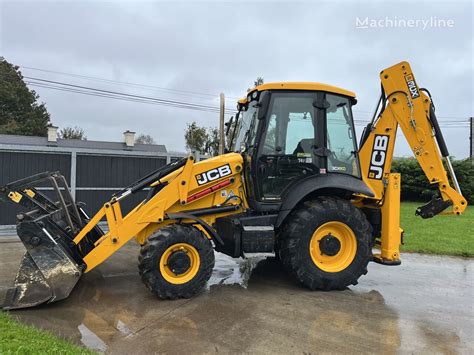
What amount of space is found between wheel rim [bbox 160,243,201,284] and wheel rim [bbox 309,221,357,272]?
5.02 feet

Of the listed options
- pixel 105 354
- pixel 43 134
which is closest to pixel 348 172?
pixel 105 354

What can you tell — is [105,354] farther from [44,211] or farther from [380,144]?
[380,144]

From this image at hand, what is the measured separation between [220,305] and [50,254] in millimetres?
2001

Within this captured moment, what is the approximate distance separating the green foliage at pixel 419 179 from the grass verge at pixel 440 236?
5.99 metres

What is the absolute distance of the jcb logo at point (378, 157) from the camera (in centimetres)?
584

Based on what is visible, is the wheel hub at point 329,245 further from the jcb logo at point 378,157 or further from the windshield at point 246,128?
the windshield at point 246,128

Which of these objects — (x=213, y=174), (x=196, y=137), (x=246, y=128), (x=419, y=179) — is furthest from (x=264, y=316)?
(x=196, y=137)

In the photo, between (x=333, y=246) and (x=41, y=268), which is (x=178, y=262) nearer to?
(x=41, y=268)

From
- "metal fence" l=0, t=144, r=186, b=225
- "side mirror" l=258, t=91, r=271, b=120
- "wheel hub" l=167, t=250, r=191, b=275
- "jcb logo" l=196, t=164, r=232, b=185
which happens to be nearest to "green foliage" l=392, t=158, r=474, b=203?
"metal fence" l=0, t=144, r=186, b=225

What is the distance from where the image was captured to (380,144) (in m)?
5.88

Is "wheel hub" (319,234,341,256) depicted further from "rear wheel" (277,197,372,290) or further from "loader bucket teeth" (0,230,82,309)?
"loader bucket teeth" (0,230,82,309)

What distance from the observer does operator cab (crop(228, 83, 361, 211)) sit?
525 cm

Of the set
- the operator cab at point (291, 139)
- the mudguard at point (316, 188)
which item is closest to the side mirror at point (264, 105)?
the operator cab at point (291, 139)

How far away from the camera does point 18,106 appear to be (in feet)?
142
